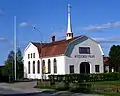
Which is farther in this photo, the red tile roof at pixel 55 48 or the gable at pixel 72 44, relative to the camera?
the red tile roof at pixel 55 48

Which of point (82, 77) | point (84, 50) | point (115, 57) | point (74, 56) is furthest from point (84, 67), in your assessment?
point (115, 57)

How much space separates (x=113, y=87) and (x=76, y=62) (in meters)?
35.7

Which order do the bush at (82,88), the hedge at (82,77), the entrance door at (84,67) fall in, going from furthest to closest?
1. the entrance door at (84,67)
2. the hedge at (82,77)
3. the bush at (82,88)

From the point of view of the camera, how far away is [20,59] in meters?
97.8

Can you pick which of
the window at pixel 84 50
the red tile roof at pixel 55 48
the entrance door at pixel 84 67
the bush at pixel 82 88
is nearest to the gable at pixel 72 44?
the red tile roof at pixel 55 48

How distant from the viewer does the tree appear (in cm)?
9119

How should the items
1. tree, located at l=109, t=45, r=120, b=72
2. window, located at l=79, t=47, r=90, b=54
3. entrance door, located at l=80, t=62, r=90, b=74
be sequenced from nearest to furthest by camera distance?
window, located at l=79, t=47, r=90, b=54
entrance door, located at l=80, t=62, r=90, b=74
tree, located at l=109, t=45, r=120, b=72

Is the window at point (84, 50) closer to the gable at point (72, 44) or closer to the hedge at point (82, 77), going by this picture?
the gable at point (72, 44)

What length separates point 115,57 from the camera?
9562 centimetres

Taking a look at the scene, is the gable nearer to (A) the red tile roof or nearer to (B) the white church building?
(B) the white church building

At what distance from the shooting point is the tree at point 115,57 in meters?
91.2

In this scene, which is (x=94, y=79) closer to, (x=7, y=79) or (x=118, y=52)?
(x=7, y=79)

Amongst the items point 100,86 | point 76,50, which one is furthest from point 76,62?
point 100,86

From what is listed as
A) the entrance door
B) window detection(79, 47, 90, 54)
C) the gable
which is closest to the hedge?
the entrance door
